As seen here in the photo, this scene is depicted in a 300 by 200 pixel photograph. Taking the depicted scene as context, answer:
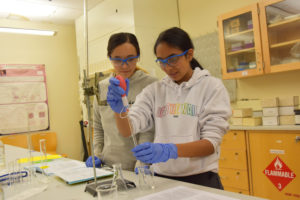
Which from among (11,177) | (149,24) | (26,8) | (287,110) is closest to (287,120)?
(287,110)

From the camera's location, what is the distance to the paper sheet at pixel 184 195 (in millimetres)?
885

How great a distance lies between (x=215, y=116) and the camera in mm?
1112

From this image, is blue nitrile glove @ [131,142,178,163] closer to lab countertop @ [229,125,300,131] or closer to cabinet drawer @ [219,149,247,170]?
lab countertop @ [229,125,300,131]

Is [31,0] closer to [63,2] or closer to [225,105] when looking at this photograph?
[63,2]

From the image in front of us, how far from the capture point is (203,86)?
121 centimetres

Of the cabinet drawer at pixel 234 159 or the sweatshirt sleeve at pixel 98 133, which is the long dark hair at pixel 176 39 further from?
the cabinet drawer at pixel 234 159

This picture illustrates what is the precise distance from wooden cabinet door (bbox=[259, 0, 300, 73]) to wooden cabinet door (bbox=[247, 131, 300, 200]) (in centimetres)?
70

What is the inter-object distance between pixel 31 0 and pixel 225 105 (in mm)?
3638

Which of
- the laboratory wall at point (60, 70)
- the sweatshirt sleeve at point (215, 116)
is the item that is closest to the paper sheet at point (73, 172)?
the sweatshirt sleeve at point (215, 116)

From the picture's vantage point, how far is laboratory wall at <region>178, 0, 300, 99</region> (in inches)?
113

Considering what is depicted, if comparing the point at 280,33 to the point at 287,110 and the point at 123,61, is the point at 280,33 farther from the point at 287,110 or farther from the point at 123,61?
the point at 123,61

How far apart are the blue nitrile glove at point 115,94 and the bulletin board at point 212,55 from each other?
7.99 feet

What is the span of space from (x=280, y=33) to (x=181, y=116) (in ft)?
7.21

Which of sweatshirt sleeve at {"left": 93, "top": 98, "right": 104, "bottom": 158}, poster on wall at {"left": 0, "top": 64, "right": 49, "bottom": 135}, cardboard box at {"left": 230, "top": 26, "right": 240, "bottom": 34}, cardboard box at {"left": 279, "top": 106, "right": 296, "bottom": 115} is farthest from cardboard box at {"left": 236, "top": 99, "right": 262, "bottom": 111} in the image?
poster on wall at {"left": 0, "top": 64, "right": 49, "bottom": 135}
